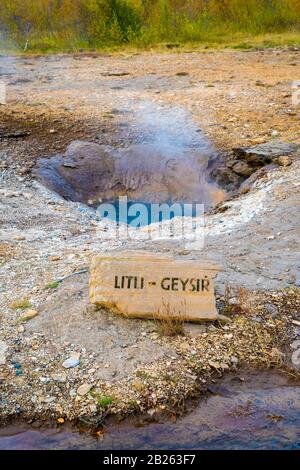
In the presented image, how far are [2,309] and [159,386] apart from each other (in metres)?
1.22

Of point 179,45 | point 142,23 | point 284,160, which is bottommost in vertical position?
point 284,160

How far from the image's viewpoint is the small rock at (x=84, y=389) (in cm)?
287

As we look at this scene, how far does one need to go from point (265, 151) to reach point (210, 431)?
3.84 meters

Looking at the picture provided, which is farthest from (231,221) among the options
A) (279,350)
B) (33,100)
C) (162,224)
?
(33,100)

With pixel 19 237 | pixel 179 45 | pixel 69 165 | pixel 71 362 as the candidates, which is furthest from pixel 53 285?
pixel 179 45

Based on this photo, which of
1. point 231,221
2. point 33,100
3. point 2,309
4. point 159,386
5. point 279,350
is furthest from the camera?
point 33,100

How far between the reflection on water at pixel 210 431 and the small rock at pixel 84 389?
23 centimetres

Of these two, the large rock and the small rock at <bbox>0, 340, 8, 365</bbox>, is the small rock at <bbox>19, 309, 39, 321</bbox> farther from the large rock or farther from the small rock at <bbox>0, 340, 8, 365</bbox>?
the large rock

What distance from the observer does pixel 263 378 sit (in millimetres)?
2994

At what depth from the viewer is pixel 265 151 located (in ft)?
Result: 19.3

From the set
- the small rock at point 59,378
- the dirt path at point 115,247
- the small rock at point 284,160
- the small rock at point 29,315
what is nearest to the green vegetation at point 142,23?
the dirt path at point 115,247

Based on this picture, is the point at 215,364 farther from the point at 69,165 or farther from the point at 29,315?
the point at 69,165

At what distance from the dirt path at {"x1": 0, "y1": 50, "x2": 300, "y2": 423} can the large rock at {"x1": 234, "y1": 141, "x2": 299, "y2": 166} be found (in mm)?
208

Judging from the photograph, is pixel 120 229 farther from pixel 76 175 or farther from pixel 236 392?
pixel 236 392
